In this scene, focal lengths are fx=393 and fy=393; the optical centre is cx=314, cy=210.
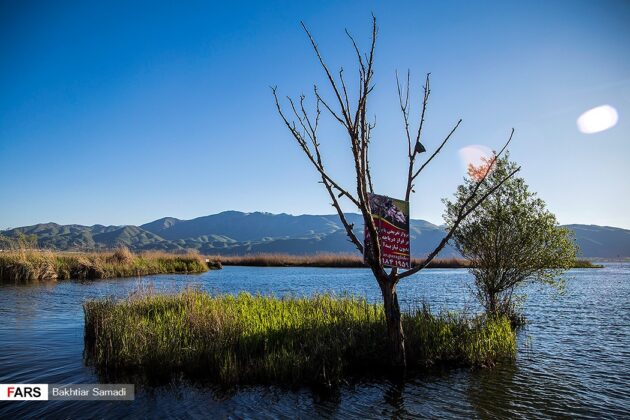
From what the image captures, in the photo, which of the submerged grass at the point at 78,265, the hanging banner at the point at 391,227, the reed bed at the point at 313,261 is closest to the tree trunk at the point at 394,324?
the hanging banner at the point at 391,227

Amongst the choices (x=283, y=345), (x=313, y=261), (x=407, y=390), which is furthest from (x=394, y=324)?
(x=313, y=261)

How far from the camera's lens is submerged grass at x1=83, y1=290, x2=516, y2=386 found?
9.56 meters

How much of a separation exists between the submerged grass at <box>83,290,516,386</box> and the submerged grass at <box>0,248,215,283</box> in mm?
25232

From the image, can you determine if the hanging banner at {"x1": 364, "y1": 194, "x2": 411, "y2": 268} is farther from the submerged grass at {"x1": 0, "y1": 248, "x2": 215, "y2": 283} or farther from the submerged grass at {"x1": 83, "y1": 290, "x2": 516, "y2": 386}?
the submerged grass at {"x1": 0, "y1": 248, "x2": 215, "y2": 283}

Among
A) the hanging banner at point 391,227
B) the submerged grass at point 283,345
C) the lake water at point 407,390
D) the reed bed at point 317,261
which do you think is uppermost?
the hanging banner at point 391,227

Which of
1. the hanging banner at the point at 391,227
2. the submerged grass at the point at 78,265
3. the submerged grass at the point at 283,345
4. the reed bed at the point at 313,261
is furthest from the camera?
the reed bed at the point at 313,261

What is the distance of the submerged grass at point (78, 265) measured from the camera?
32219mm

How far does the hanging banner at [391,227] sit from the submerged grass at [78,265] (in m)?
33.3

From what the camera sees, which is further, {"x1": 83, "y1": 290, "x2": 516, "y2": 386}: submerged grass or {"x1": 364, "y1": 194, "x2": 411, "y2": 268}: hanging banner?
{"x1": 364, "y1": 194, "x2": 411, "y2": 268}: hanging banner

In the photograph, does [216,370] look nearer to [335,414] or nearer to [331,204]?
[335,414]

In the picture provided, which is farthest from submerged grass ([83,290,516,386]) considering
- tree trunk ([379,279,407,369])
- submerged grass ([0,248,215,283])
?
submerged grass ([0,248,215,283])

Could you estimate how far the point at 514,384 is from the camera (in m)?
9.55

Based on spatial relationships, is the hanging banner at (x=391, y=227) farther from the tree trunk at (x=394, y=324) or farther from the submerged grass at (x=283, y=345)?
the submerged grass at (x=283, y=345)

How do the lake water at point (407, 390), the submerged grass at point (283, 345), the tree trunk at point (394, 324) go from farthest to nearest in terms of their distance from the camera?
1. the tree trunk at point (394, 324)
2. the submerged grass at point (283, 345)
3. the lake water at point (407, 390)
